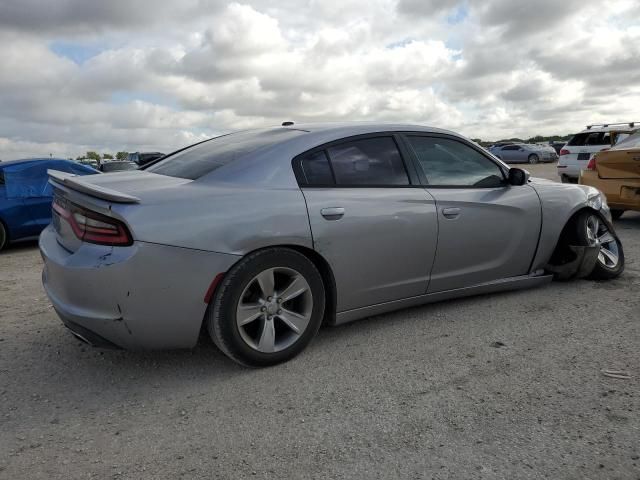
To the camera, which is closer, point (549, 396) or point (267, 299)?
point (549, 396)

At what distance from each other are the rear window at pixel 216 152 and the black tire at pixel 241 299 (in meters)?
0.67

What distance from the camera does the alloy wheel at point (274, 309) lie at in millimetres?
2889

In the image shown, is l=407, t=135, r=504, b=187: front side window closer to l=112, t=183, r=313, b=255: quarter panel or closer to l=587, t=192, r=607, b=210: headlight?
l=587, t=192, r=607, b=210: headlight

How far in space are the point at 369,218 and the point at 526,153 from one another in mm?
32963

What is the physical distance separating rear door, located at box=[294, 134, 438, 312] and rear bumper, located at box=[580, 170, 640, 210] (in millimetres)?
4795

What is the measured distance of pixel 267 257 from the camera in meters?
2.87

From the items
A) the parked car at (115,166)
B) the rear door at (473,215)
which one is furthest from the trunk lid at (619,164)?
the parked car at (115,166)

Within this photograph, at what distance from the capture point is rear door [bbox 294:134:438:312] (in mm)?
3125

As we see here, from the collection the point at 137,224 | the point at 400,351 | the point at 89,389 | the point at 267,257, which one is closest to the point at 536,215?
the point at 400,351

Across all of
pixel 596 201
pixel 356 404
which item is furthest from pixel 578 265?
pixel 356 404

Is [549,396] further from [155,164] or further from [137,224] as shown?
[155,164]

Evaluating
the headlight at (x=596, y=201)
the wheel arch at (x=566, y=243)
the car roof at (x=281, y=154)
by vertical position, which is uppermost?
the car roof at (x=281, y=154)

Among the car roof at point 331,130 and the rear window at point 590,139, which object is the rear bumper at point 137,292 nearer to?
the car roof at point 331,130

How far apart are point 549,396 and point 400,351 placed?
2.97ft
